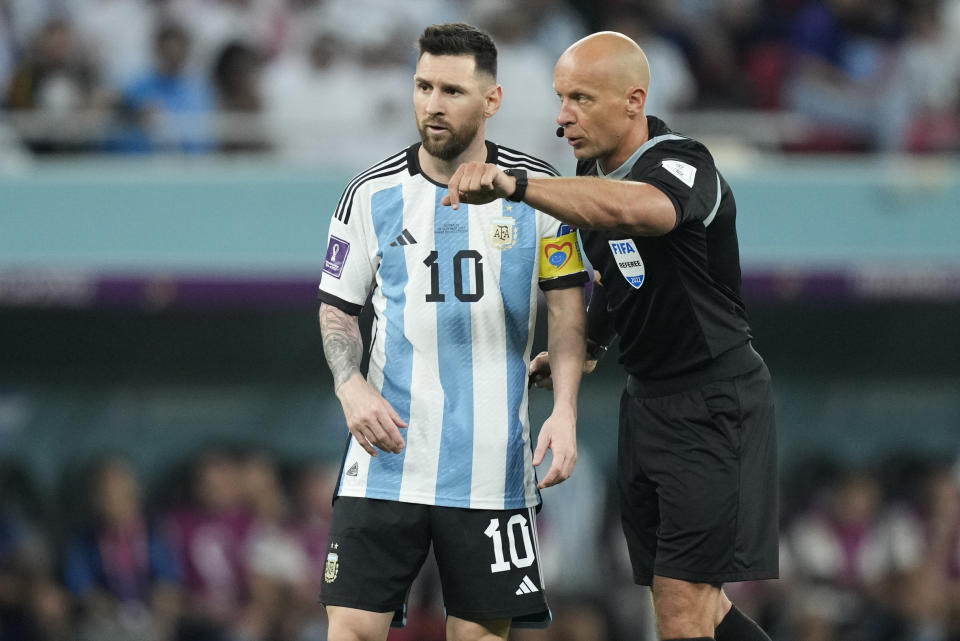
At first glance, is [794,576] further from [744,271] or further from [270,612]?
[270,612]

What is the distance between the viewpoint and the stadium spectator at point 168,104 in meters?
10.1

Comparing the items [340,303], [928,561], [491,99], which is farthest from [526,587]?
[928,561]

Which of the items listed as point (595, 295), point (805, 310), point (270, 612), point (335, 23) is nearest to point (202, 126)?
point (335, 23)

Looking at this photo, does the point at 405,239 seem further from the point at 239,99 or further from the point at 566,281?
the point at 239,99

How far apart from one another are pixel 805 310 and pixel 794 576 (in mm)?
2205

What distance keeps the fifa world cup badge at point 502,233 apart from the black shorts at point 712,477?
675mm

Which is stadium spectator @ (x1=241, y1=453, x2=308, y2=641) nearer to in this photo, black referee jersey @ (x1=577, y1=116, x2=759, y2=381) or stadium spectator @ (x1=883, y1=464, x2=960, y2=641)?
stadium spectator @ (x1=883, y1=464, x2=960, y2=641)

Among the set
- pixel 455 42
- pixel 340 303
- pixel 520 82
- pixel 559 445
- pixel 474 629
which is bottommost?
pixel 474 629

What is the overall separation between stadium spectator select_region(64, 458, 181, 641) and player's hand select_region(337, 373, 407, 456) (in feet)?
18.5

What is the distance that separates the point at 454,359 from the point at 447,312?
0.49 feet

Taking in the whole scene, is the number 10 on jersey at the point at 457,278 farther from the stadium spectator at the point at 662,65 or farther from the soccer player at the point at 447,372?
the stadium spectator at the point at 662,65

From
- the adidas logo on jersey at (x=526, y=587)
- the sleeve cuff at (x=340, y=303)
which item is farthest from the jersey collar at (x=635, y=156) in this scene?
the adidas logo on jersey at (x=526, y=587)

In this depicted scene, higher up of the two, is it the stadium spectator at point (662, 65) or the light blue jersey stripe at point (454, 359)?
the stadium spectator at point (662, 65)

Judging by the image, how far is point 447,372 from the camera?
4.87 meters
